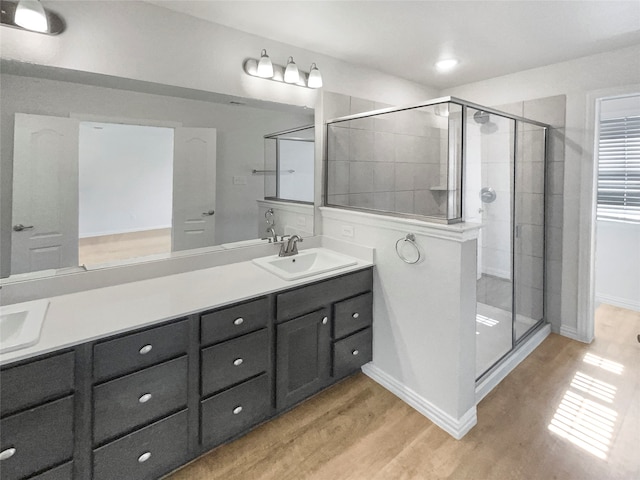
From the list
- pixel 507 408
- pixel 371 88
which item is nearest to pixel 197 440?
pixel 507 408

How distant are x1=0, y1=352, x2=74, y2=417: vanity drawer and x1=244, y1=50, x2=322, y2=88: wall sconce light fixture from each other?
6.05 ft

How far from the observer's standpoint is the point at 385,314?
2.20 metres

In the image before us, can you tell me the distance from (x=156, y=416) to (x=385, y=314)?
1.41m

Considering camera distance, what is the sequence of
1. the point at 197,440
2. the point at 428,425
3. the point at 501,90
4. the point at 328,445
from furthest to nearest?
the point at 501,90 < the point at 428,425 < the point at 328,445 < the point at 197,440

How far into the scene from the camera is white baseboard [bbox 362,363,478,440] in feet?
5.97

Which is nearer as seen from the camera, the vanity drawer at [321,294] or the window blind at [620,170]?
the vanity drawer at [321,294]

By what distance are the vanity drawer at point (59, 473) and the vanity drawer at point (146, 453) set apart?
77 millimetres

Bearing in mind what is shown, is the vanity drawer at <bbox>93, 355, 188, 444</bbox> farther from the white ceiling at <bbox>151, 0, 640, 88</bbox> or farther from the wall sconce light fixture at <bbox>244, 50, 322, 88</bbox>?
the white ceiling at <bbox>151, 0, 640, 88</bbox>

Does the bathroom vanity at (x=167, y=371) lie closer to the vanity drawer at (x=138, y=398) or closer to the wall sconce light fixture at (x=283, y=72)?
the vanity drawer at (x=138, y=398)

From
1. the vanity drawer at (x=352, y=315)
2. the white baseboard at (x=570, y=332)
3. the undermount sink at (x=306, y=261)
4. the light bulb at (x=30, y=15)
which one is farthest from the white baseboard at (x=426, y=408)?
the light bulb at (x=30, y=15)

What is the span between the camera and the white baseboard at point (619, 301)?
335 centimetres

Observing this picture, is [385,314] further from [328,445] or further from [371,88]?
[371,88]

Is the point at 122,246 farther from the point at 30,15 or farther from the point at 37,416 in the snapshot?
the point at 30,15

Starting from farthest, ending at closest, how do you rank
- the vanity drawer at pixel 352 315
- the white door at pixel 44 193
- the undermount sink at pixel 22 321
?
the vanity drawer at pixel 352 315
the white door at pixel 44 193
the undermount sink at pixel 22 321
